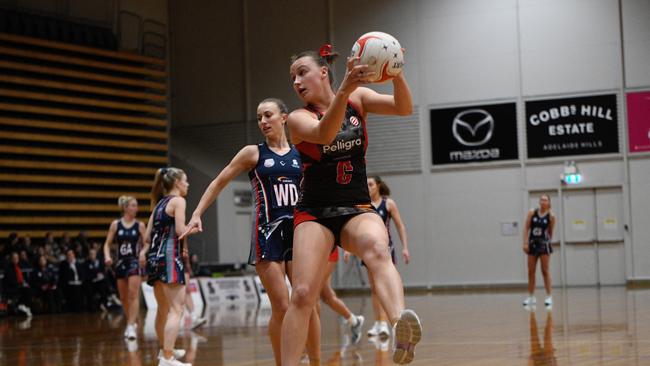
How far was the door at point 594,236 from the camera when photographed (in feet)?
72.5

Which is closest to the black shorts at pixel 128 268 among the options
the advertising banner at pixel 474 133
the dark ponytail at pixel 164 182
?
the dark ponytail at pixel 164 182

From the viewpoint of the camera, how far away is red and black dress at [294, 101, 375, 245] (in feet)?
15.5

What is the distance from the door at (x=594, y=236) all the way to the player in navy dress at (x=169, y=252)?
1587cm

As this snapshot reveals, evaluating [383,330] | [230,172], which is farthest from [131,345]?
[230,172]

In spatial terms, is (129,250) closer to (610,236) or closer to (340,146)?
(340,146)

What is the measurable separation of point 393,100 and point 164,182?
4.08 m

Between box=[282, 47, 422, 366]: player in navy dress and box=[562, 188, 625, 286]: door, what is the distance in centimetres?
1851

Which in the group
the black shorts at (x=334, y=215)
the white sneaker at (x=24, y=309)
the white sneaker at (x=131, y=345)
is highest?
the black shorts at (x=334, y=215)

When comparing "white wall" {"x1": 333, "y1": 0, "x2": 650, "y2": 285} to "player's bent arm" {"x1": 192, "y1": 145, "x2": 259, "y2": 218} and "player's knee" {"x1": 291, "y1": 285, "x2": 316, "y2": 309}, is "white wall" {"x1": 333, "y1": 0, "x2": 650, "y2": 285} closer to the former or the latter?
"player's bent arm" {"x1": 192, "y1": 145, "x2": 259, "y2": 218}

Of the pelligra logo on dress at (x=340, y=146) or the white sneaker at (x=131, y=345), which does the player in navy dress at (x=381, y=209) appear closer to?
the white sneaker at (x=131, y=345)

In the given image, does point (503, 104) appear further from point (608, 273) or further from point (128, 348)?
point (128, 348)

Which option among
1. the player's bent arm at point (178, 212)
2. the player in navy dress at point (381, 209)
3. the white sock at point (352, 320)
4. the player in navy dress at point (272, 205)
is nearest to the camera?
the player in navy dress at point (272, 205)

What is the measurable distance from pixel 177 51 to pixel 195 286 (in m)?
9.51

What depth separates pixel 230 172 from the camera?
6.39 metres
